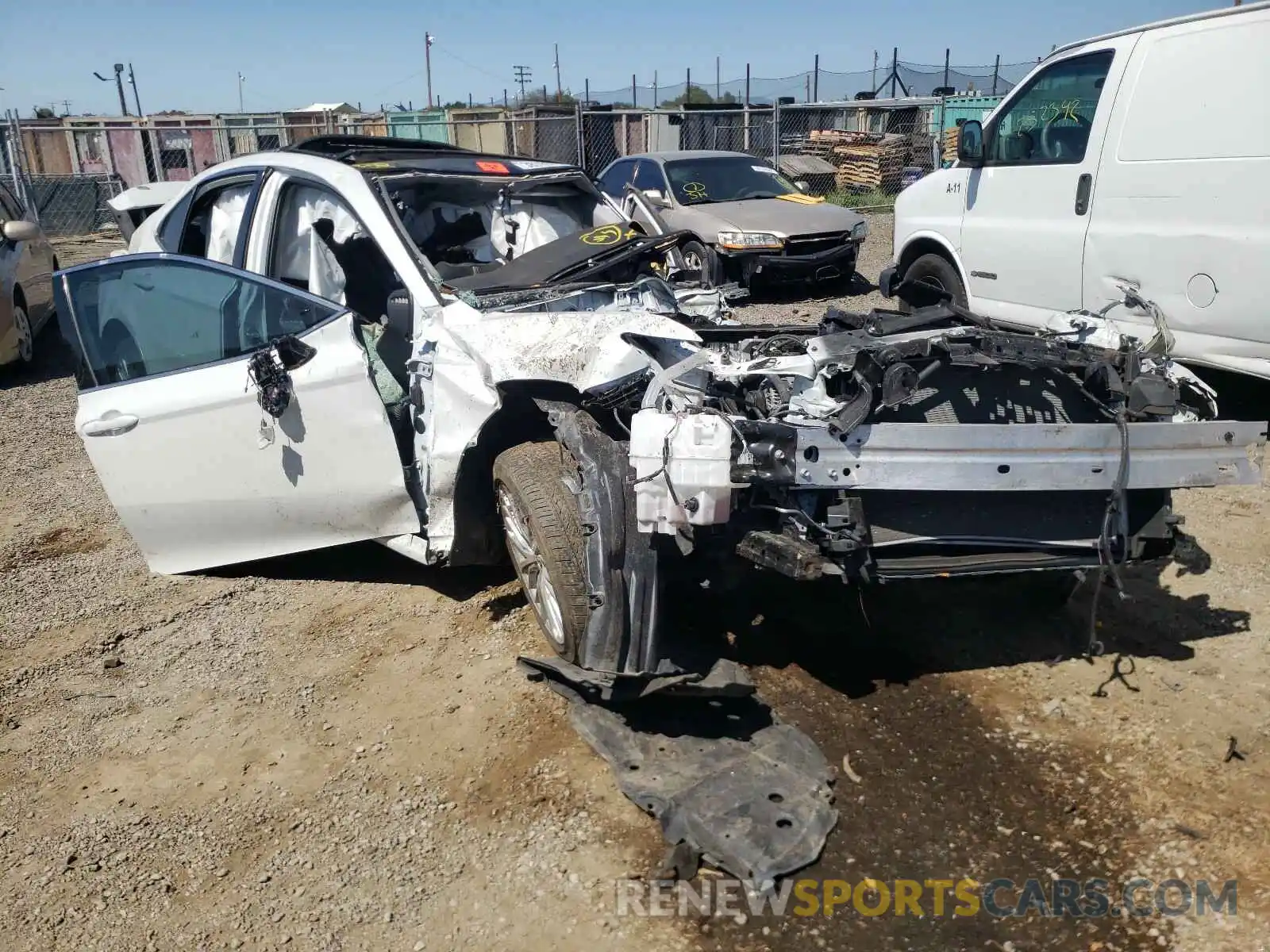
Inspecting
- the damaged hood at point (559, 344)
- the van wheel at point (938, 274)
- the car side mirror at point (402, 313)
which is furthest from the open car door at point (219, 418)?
the van wheel at point (938, 274)

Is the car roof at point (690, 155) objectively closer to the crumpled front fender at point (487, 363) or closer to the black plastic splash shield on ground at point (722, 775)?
the crumpled front fender at point (487, 363)

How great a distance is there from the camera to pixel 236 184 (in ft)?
17.1

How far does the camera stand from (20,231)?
7.39m

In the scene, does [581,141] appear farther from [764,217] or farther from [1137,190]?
[1137,190]

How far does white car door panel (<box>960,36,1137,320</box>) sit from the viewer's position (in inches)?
231

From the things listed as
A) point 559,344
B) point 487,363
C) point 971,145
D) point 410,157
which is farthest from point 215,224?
point 971,145

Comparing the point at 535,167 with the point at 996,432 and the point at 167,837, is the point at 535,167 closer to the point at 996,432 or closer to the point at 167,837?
the point at 996,432

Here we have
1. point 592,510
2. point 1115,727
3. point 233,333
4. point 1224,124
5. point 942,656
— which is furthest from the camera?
point 1224,124

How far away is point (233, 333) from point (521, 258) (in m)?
1.27

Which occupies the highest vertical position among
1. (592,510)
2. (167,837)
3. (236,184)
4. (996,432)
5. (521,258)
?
(236,184)

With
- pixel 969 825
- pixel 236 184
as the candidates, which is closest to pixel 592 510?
pixel 969 825

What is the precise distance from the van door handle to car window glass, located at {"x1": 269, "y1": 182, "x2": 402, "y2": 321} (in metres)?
4.03

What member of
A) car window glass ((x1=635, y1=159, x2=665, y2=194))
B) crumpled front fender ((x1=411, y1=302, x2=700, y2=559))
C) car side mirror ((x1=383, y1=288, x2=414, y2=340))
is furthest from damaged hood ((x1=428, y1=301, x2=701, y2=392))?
car window glass ((x1=635, y1=159, x2=665, y2=194))

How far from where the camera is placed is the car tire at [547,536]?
10.7 ft
